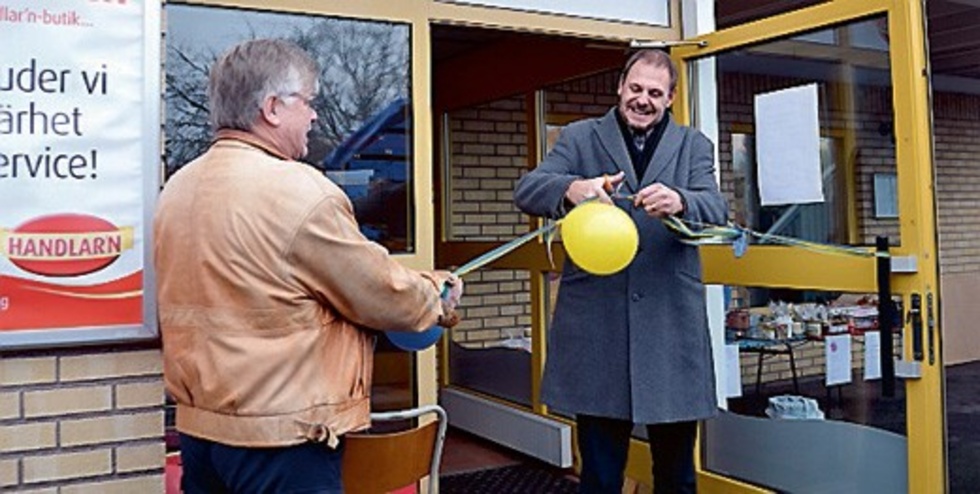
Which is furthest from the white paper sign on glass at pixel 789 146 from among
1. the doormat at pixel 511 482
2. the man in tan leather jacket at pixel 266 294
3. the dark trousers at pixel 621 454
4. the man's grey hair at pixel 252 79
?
the man's grey hair at pixel 252 79

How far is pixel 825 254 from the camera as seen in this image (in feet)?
9.70

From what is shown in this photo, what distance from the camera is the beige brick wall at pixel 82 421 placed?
196 centimetres

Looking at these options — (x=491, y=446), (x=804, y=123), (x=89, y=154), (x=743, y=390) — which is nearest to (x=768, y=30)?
(x=804, y=123)

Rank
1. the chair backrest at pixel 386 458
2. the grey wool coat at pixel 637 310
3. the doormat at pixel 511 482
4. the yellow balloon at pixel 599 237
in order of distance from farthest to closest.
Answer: the doormat at pixel 511 482, the grey wool coat at pixel 637 310, the yellow balloon at pixel 599 237, the chair backrest at pixel 386 458

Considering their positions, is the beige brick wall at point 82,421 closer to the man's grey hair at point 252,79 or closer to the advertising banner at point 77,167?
the advertising banner at point 77,167

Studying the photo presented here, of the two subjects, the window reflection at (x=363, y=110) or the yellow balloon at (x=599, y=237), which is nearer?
the yellow balloon at (x=599, y=237)

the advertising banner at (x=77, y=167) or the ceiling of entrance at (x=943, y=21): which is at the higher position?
the ceiling of entrance at (x=943, y=21)

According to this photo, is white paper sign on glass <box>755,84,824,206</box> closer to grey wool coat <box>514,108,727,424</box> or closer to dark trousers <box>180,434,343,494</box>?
grey wool coat <box>514,108,727,424</box>

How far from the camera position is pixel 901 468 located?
9.28 ft

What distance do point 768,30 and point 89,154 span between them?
7.26 ft

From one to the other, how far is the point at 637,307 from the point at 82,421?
1421 millimetres

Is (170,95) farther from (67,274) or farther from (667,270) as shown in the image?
(667,270)

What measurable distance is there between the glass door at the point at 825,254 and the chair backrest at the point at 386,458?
1.31m

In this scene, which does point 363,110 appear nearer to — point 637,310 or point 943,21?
point 637,310
